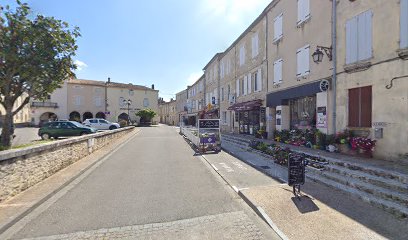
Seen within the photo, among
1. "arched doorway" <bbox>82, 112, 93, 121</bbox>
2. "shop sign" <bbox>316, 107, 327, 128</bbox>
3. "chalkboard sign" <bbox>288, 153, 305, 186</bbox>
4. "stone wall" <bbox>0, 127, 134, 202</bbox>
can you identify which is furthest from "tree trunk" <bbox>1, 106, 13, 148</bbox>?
"arched doorway" <bbox>82, 112, 93, 121</bbox>

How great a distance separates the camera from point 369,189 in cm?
548

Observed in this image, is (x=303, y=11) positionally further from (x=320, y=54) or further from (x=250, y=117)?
(x=250, y=117)

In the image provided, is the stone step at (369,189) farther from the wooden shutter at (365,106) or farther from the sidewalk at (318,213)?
the wooden shutter at (365,106)

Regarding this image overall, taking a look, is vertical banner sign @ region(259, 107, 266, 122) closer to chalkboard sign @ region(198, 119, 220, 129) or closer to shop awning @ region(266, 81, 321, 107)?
shop awning @ region(266, 81, 321, 107)

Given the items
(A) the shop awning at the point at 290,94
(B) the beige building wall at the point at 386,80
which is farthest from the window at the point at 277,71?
(B) the beige building wall at the point at 386,80

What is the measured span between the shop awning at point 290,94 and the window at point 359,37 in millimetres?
2071

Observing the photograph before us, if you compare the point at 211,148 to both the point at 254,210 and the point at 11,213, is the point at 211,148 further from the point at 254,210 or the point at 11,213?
the point at 11,213

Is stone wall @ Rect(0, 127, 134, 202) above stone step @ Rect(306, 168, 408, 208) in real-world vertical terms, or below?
above

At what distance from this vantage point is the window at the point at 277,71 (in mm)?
14500

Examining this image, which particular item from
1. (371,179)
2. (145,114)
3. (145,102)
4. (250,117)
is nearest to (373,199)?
(371,179)

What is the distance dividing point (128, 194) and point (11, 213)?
89.5 inches

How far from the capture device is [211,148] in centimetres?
1355

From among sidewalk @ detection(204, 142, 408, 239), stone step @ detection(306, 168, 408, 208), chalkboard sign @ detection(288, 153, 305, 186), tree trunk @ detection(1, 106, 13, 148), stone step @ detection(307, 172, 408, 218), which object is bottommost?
sidewalk @ detection(204, 142, 408, 239)

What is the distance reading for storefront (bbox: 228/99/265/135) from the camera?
17.1 meters
